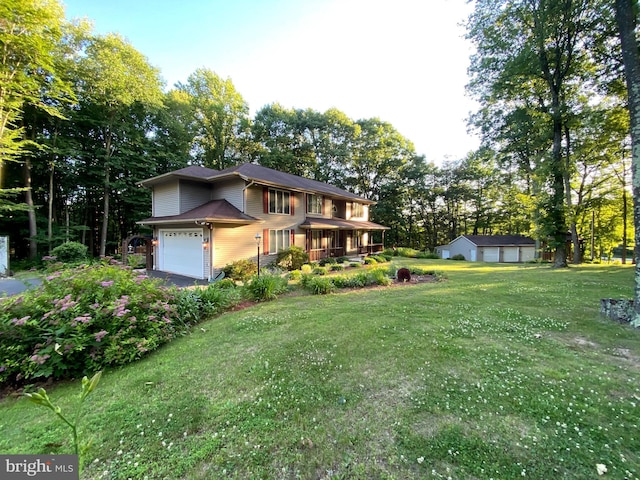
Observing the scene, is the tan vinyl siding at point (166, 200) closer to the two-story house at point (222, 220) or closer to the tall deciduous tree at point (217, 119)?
the two-story house at point (222, 220)

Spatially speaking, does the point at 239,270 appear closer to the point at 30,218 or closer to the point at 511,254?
the point at 30,218

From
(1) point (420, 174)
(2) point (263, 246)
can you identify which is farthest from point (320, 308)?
(1) point (420, 174)

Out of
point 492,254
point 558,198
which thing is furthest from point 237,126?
point 492,254

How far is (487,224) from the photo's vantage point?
3641cm

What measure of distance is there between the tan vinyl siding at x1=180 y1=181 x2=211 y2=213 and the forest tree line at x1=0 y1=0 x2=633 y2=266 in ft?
24.6

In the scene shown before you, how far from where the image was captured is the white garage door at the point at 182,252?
39.8ft

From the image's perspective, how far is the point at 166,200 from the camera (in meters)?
13.9

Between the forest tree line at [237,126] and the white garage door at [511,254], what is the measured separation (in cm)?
661

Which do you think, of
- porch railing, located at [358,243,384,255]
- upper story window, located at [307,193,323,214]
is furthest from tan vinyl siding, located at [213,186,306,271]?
porch railing, located at [358,243,384,255]

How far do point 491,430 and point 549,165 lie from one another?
16515 millimetres

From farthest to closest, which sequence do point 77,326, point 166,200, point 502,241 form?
1. point 502,241
2. point 166,200
3. point 77,326

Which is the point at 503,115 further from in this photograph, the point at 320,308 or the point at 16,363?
the point at 16,363

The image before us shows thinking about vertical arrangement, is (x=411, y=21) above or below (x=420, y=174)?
below

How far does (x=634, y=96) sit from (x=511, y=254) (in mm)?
30244
